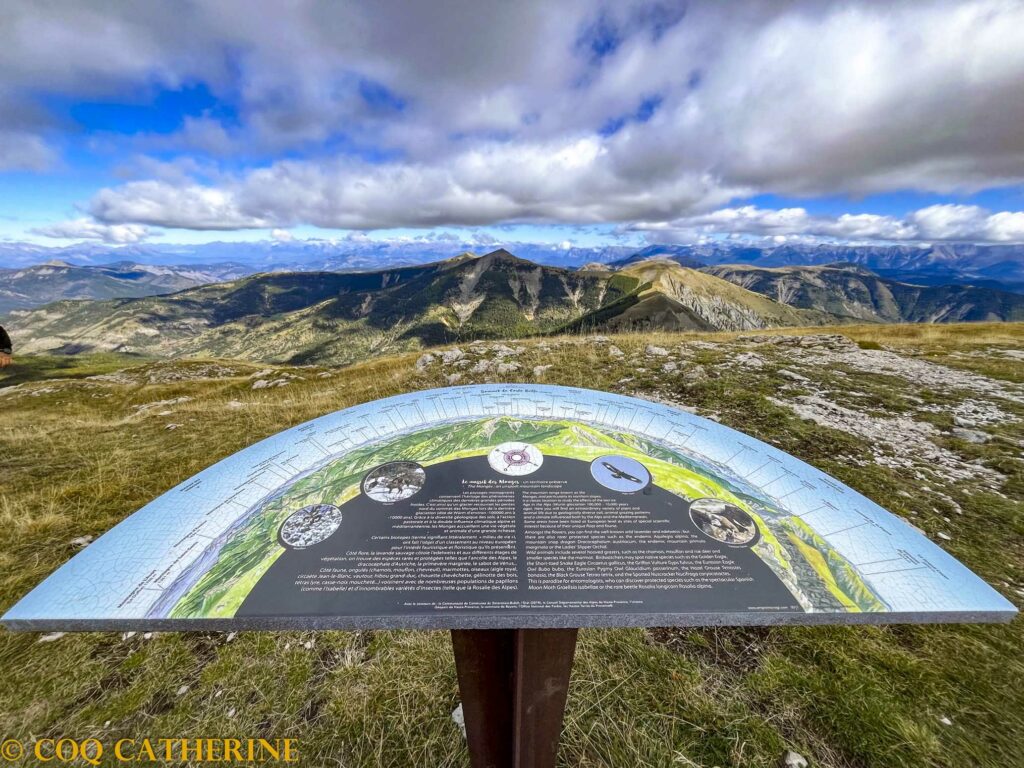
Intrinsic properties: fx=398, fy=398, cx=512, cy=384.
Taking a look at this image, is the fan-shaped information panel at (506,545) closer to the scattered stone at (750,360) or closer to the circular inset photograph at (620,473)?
the circular inset photograph at (620,473)

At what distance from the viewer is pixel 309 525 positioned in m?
3.41

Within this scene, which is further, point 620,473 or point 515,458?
point 515,458

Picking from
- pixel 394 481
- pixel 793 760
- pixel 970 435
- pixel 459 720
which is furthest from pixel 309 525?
pixel 970 435

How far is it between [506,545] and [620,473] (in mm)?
1456

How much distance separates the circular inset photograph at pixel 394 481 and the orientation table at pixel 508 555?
0.05ft

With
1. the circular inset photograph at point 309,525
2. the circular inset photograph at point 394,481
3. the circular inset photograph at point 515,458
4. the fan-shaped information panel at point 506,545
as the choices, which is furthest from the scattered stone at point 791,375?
the circular inset photograph at point 309,525

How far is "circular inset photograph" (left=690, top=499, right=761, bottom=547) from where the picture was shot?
3.36 meters

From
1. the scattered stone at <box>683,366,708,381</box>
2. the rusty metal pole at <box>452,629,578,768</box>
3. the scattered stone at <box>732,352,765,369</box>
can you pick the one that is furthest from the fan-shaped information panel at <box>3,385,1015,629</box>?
the scattered stone at <box>732,352,765,369</box>

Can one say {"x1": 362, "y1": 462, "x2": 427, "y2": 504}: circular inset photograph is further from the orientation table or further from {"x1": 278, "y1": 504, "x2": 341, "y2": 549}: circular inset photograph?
{"x1": 278, "y1": 504, "x2": 341, "y2": 549}: circular inset photograph

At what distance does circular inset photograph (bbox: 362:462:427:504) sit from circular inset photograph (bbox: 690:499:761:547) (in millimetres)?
2581

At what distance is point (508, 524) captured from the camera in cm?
347

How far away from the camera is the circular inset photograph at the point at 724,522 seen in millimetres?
3357

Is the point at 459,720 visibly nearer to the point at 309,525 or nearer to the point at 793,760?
the point at 309,525

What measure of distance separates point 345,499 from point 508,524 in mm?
1531
